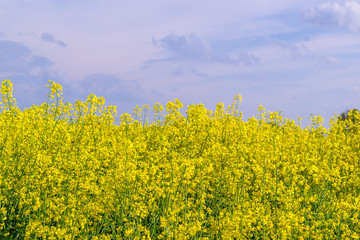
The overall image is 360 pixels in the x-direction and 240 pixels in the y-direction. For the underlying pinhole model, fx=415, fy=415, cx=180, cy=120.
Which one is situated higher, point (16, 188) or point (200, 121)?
point (200, 121)

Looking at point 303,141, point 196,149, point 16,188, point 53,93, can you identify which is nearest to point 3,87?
point 53,93

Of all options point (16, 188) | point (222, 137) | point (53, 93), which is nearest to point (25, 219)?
point (16, 188)

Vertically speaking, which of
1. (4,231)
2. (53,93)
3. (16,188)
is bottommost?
(4,231)

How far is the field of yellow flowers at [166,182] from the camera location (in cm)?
411

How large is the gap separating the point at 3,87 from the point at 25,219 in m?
2.63

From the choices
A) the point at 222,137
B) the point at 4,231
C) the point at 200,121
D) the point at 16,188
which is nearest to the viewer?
the point at 4,231

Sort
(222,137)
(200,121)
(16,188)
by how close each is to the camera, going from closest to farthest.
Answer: (16,188) → (200,121) → (222,137)

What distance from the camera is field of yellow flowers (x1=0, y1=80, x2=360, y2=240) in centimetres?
411

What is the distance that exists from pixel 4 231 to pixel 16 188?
2.35ft

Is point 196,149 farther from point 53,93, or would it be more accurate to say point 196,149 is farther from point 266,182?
point 53,93

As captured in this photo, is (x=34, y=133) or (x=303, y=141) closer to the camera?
(x=34, y=133)

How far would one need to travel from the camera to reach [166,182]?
4082 millimetres

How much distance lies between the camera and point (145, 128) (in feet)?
28.6

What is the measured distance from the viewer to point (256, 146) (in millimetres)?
6992
